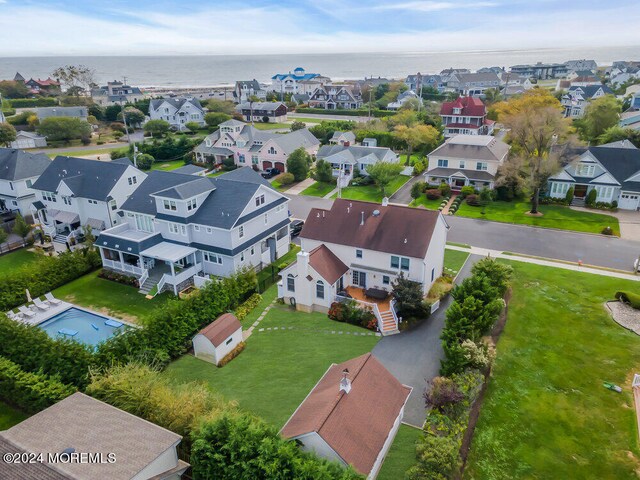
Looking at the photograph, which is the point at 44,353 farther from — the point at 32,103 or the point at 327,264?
the point at 32,103

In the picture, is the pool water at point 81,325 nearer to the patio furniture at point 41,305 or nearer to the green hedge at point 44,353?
the patio furniture at point 41,305

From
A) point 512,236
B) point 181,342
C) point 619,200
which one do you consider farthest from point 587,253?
point 181,342

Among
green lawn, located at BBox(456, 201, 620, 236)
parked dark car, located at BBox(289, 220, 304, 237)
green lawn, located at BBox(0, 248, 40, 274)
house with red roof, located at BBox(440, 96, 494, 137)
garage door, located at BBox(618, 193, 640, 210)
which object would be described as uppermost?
house with red roof, located at BBox(440, 96, 494, 137)

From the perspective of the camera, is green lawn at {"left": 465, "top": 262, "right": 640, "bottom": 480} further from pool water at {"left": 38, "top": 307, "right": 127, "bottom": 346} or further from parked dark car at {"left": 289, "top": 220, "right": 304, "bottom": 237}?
pool water at {"left": 38, "top": 307, "right": 127, "bottom": 346}

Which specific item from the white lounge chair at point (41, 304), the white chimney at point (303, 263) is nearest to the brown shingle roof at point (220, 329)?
the white chimney at point (303, 263)

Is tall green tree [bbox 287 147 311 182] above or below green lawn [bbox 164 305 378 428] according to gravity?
above

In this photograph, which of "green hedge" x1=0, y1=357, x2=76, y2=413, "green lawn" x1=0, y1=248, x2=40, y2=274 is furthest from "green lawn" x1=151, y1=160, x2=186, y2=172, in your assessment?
"green hedge" x1=0, y1=357, x2=76, y2=413

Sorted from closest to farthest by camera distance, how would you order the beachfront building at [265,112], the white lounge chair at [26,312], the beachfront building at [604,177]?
the white lounge chair at [26,312], the beachfront building at [604,177], the beachfront building at [265,112]

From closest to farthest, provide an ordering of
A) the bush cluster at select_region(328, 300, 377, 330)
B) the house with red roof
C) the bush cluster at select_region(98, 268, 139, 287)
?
the bush cluster at select_region(328, 300, 377, 330) < the bush cluster at select_region(98, 268, 139, 287) < the house with red roof
